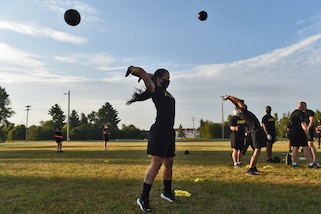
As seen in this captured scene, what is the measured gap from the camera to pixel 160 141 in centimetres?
497

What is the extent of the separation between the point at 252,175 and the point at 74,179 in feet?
13.8

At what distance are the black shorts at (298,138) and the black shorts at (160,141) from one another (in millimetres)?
5811

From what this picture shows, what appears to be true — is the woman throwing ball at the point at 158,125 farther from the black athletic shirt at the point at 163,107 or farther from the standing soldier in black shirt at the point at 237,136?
the standing soldier in black shirt at the point at 237,136

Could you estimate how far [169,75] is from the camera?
5.30 m

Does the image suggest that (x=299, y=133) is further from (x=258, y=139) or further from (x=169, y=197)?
(x=169, y=197)

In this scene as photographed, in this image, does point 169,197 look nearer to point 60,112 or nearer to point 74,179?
point 74,179

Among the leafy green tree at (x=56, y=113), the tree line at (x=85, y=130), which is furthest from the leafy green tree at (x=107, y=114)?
the tree line at (x=85, y=130)

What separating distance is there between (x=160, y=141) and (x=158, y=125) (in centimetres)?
26

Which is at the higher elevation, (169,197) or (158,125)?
(158,125)

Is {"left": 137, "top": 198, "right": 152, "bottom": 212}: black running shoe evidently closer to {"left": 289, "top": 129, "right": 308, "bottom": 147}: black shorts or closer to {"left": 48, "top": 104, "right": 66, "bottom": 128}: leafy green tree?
{"left": 289, "top": 129, "right": 308, "bottom": 147}: black shorts

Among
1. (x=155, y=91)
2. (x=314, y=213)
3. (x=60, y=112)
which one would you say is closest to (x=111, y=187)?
(x=155, y=91)

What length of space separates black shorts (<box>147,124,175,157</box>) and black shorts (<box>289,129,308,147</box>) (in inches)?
229

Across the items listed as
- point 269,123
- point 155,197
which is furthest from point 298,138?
point 155,197

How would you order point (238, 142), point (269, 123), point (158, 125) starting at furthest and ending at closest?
point (269, 123)
point (238, 142)
point (158, 125)
